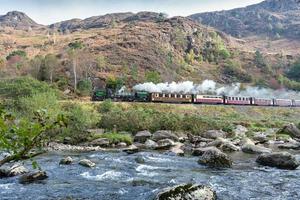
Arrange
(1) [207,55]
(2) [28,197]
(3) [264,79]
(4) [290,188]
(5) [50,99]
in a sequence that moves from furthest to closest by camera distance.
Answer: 1. (1) [207,55]
2. (3) [264,79]
3. (5) [50,99]
4. (4) [290,188]
5. (2) [28,197]

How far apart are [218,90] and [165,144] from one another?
8615cm

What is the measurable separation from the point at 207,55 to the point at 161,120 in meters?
135

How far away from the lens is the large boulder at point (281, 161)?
30125 mm

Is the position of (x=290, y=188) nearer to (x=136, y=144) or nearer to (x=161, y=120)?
(x=136, y=144)

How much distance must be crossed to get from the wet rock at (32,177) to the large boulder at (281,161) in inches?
651

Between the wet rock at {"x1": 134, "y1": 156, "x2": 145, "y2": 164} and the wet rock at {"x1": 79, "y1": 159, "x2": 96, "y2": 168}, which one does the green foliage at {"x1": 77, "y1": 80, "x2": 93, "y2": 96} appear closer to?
the wet rock at {"x1": 134, "y1": 156, "x2": 145, "y2": 164}

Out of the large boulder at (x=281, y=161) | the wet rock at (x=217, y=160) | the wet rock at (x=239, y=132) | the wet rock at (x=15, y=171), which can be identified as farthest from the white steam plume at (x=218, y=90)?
the wet rock at (x=15, y=171)

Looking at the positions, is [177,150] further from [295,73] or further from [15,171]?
[295,73]

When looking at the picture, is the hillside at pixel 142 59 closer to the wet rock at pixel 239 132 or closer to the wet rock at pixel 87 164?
the wet rock at pixel 239 132

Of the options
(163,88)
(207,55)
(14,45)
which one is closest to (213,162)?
(163,88)

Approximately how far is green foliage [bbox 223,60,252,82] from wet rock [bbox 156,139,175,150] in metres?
120

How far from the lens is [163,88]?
98.9m

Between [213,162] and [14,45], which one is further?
[14,45]

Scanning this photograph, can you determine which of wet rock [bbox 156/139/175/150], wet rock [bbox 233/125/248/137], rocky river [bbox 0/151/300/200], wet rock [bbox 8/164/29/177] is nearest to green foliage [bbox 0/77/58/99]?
wet rock [bbox 156/139/175/150]
